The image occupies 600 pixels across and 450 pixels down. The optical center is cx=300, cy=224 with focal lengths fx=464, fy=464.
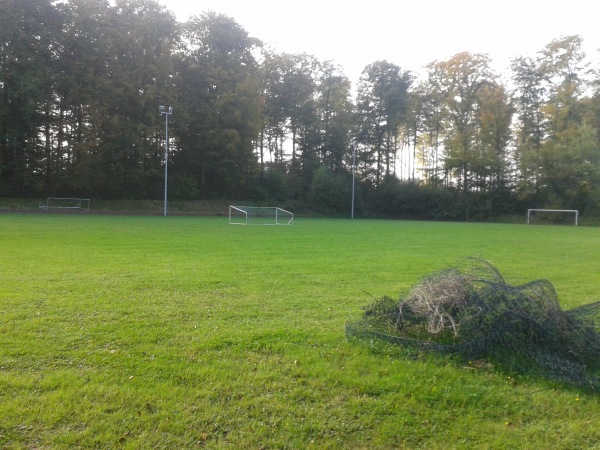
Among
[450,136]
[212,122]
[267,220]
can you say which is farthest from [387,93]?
[267,220]

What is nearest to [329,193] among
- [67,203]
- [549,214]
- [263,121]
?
[263,121]

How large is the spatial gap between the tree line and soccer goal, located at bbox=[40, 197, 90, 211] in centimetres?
139

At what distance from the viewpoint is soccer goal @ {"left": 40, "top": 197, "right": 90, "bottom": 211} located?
40.7 meters

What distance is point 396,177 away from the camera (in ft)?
200

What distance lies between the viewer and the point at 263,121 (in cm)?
5197

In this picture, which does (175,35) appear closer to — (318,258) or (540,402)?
(318,258)

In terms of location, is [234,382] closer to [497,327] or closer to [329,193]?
[497,327]

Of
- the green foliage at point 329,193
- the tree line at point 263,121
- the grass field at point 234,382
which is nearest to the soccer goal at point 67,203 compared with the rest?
the tree line at point 263,121

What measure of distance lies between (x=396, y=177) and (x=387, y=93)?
10.8 metres

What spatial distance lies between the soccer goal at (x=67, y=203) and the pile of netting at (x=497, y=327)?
1624 inches

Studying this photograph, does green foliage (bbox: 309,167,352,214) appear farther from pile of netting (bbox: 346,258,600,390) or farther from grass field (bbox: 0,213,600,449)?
pile of netting (bbox: 346,258,600,390)

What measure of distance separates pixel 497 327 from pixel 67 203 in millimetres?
43063

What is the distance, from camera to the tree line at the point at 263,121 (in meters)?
40.9

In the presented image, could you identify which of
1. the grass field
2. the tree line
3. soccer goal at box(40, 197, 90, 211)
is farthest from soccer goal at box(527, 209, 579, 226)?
the grass field
